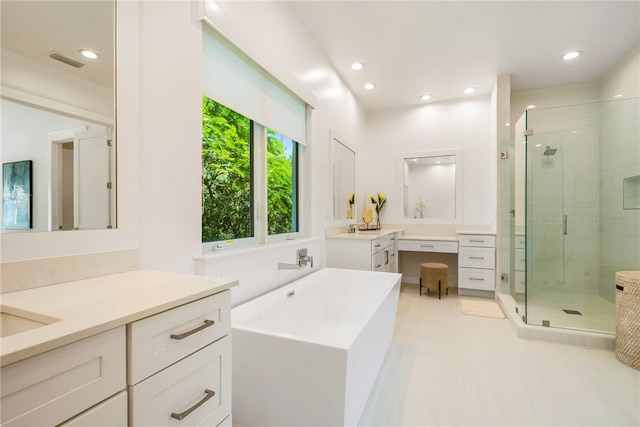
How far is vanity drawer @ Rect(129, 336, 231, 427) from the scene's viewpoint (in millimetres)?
725

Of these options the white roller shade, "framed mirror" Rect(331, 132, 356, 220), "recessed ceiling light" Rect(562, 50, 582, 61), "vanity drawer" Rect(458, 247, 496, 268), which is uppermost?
"recessed ceiling light" Rect(562, 50, 582, 61)

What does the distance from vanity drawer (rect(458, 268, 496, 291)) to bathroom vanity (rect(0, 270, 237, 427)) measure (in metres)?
3.77

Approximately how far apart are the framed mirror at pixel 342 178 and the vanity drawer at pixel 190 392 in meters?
2.69

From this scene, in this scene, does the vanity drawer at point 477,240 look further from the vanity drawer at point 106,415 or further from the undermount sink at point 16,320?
the undermount sink at point 16,320

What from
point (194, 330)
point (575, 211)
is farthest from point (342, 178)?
point (194, 330)

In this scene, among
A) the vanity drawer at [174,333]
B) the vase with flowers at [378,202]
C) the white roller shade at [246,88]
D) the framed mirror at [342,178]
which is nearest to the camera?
the vanity drawer at [174,333]

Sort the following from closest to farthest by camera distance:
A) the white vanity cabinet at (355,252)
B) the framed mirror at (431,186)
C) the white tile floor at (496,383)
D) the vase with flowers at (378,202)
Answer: the white tile floor at (496,383)
the white vanity cabinet at (355,252)
the framed mirror at (431,186)
the vase with flowers at (378,202)

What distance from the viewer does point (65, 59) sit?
3.63 ft

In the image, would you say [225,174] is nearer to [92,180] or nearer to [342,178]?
[92,180]

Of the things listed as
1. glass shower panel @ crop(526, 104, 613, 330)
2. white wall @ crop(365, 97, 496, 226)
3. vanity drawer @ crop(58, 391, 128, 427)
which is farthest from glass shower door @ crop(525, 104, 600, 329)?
vanity drawer @ crop(58, 391, 128, 427)

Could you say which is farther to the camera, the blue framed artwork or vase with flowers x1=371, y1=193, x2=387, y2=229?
vase with flowers x1=371, y1=193, x2=387, y2=229

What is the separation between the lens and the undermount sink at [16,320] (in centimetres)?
74

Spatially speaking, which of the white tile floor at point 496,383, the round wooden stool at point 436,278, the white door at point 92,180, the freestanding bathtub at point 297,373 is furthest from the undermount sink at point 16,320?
the round wooden stool at point 436,278

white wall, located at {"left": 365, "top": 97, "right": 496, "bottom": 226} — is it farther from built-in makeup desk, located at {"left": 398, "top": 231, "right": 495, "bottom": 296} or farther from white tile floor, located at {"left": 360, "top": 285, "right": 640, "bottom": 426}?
white tile floor, located at {"left": 360, "top": 285, "right": 640, "bottom": 426}
